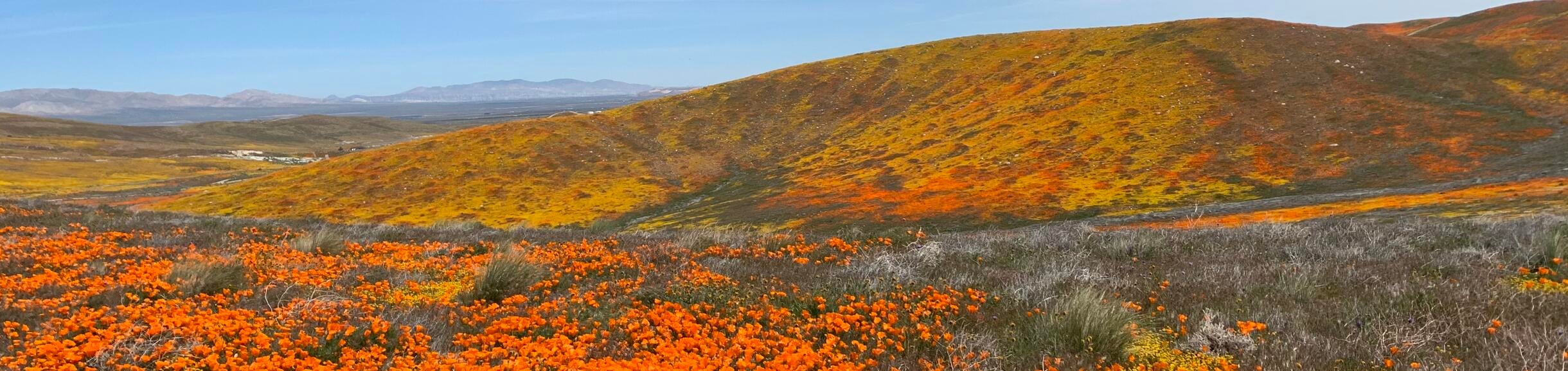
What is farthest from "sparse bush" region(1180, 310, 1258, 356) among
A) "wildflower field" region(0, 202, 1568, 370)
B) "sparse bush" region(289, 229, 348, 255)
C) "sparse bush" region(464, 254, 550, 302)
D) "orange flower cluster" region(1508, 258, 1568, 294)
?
"sparse bush" region(289, 229, 348, 255)

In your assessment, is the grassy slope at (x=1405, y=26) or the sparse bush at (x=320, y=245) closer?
the sparse bush at (x=320, y=245)

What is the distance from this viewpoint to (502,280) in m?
9.41

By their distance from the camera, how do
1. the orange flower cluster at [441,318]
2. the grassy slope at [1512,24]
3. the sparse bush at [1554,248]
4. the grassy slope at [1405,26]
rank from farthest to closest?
the grassy slope at [1405,26] < the grassy slope at [1512,24] < the sparse bush at [1554,248] < the orange flower cluster at [441,318]

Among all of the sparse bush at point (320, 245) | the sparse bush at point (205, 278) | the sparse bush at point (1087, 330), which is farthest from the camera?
the sparse bush at point (320, 245)

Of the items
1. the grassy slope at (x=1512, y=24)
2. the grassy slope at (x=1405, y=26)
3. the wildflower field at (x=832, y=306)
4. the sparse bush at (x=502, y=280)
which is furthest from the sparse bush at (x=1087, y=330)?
the grassy slope at (x=1405, y=26)

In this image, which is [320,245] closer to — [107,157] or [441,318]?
[441,318]

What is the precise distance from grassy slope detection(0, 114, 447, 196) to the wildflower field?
93.3 metres

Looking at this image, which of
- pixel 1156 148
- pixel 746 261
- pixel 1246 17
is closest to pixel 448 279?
pixel 746 261

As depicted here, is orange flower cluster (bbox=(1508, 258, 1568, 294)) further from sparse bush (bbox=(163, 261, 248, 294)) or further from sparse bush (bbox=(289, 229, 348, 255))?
sparse bush (bbox=(289, 229, 348, 255))

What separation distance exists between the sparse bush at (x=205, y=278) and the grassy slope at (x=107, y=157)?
9259cm

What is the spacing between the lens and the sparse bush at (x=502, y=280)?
362 inches

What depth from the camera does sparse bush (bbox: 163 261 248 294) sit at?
8930mm

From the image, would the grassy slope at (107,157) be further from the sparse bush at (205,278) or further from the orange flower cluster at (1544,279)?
the orange flower cluster at (1544,279)

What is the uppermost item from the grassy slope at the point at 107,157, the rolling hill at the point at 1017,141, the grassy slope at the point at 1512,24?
the grassy slope at the point at 1512,24
